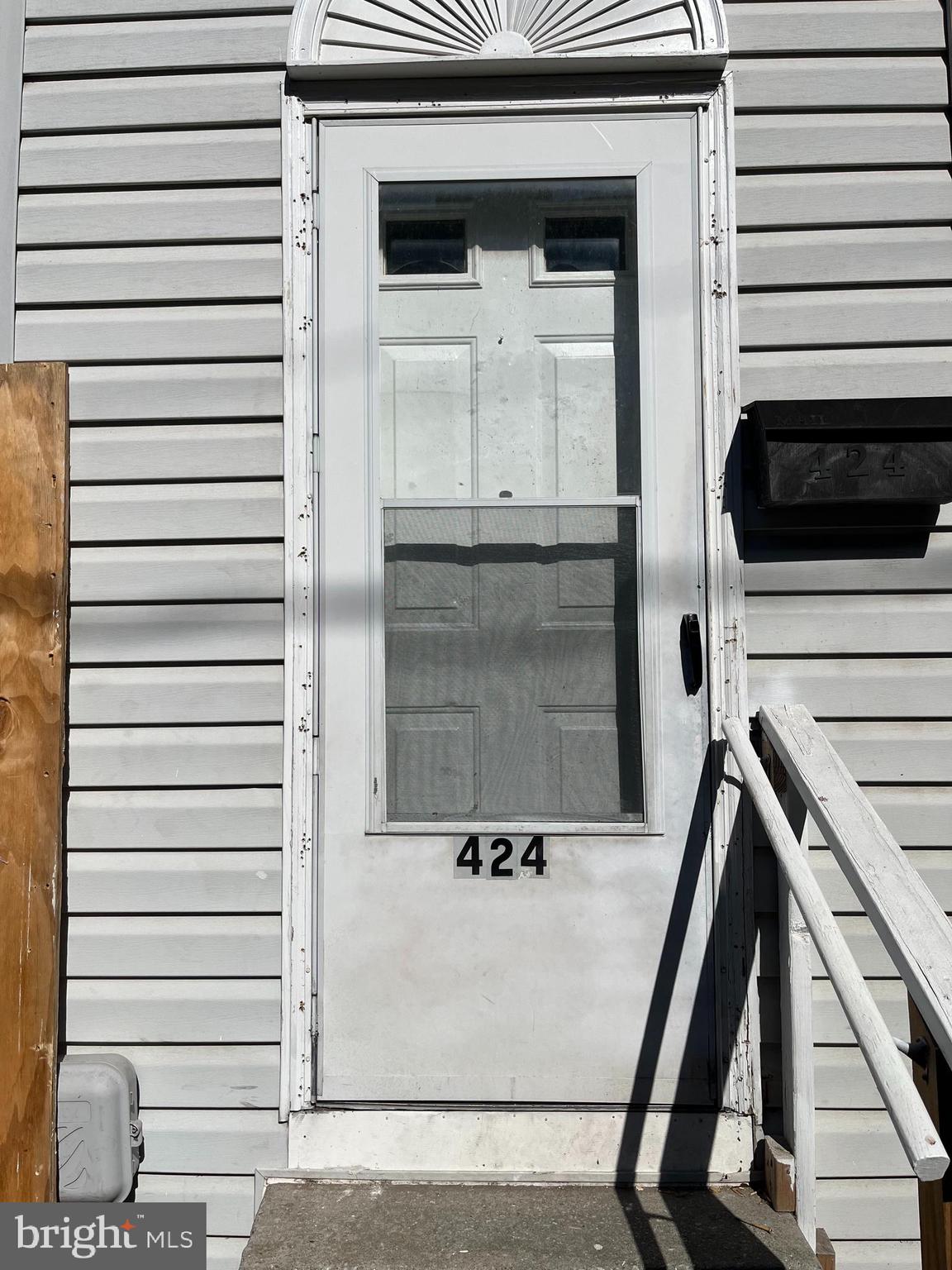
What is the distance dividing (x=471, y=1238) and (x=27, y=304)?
99.4 inches

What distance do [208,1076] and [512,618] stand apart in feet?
4.48

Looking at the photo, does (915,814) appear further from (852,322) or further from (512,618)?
(852,322)

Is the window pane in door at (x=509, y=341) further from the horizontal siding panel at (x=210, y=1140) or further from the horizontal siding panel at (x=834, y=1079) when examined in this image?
the horizontal siding panel at (x=210, y=1140)

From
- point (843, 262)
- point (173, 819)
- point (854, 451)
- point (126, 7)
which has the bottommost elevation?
point (173, 819)

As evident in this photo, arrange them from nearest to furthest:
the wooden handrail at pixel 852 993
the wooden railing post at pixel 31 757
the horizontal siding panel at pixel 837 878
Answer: the wooden handrail at pixel 852 993 → the wooden railing post at pixel 31 757 → the horizontal siding panel at pixel 837 878

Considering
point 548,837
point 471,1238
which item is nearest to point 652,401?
point 548,837

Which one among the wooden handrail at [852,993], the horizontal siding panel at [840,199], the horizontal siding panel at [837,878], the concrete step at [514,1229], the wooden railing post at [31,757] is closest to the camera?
the wooden handrail at [852,993]

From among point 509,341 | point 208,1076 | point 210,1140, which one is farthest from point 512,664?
point 210,1140

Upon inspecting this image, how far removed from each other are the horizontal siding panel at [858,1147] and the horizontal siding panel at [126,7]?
3.16m

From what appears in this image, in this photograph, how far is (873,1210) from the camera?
246 cm

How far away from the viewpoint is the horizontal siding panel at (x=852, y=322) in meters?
2.59

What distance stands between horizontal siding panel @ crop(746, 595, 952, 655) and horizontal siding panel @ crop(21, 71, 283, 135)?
1.84 meters

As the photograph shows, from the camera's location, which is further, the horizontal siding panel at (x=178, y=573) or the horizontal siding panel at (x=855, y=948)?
the horizontal siding panel at (x=178, y=573)

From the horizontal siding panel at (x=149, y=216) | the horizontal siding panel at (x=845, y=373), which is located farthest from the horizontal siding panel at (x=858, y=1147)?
the horizontal siding panel at (x=149, y=216)
